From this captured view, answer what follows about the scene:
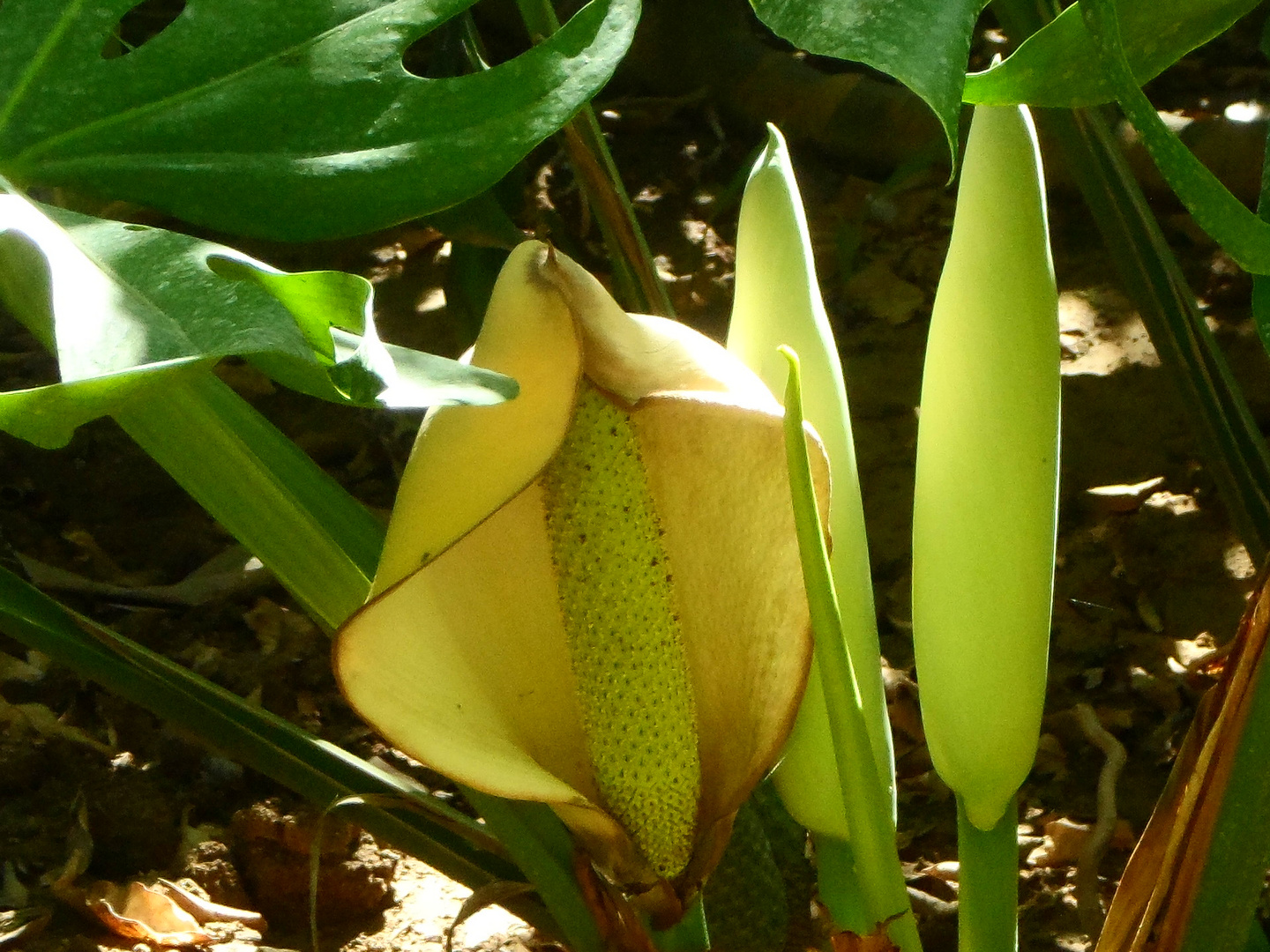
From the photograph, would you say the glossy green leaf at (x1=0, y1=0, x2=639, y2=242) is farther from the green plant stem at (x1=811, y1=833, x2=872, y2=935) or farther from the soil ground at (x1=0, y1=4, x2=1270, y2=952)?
the green plant stem at (x1=811, y1=833, x2=872, y2=935)

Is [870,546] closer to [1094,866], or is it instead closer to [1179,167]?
[1094,866]

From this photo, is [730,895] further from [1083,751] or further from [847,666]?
[1083,751]

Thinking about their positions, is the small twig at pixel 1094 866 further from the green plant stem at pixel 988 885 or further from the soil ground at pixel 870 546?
the green plant stem at pixel 988 885

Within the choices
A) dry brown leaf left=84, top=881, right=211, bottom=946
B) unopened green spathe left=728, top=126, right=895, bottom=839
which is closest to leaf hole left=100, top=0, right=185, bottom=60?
dry brown leaf left=84, top=881, right=211, bottom=946

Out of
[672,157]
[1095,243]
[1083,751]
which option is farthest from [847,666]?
[672,157]

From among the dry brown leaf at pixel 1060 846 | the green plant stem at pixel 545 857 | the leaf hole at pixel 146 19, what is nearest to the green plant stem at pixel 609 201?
the green plant stem at pixel 545 857

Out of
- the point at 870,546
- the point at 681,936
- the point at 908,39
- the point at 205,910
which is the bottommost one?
the point at 205,910

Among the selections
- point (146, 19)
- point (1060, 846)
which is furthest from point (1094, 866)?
point (146, 19)
